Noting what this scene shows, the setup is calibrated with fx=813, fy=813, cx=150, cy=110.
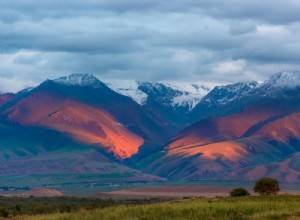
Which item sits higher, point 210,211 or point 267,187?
point 267,187

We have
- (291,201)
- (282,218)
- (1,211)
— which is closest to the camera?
(282,218)

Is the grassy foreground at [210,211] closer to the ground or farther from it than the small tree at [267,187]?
closer to the ground

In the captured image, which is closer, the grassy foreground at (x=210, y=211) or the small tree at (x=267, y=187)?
the grassy foreground at (x=210, y=211)

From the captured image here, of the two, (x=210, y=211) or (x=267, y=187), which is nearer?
(x=210, y=211)

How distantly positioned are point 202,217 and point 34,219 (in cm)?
1717

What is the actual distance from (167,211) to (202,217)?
5.57 m

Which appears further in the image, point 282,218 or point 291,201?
point 291,201

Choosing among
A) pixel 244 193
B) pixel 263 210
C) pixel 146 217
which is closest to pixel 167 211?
pixel 146 217

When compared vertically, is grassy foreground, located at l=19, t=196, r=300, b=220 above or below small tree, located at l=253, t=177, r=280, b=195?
below

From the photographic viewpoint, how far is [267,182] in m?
114

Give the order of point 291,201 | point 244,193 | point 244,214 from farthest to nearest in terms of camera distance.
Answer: point 244,193 < point 291,201 < point 244,214

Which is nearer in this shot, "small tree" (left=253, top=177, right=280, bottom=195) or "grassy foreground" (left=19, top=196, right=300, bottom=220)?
"grassy foreground" (left=19, top=196, right=300, bottom=220)

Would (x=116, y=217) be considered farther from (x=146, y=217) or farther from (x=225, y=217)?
(x=225, y=217)

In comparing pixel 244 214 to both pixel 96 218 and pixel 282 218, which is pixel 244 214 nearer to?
pixel 282 218
